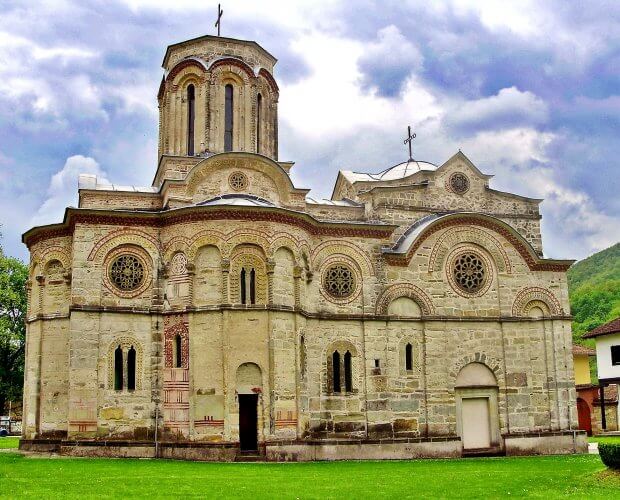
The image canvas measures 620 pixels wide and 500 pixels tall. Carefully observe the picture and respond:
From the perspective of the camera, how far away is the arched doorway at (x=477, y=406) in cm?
2323

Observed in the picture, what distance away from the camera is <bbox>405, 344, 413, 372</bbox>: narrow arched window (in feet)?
75.4

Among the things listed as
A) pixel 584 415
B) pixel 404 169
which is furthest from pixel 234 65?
pixel 584 415

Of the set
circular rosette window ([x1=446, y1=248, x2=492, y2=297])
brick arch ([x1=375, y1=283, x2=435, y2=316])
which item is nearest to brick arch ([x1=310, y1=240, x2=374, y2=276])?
brick arch ([x1=375, y1=283, x2=435, y2=316])

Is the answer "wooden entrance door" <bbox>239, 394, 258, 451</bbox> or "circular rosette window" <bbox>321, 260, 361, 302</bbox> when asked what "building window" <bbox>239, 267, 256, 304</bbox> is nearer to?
"wooden entrance door" <bbox>239, 394, 258, 451</bbox>

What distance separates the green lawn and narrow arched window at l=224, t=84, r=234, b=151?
1040 cm

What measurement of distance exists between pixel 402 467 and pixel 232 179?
9.37 metres

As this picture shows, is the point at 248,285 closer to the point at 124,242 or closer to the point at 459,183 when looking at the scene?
the point at 124,242

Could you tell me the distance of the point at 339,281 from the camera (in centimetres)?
2289

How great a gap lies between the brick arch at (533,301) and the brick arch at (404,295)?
304 centimetres

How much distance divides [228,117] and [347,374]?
911 centimetres

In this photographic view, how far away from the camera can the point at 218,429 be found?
1962 centimetres

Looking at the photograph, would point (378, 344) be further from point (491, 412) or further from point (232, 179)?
point (232, 179)

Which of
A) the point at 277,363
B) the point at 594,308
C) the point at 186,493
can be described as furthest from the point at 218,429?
the point at 594,308

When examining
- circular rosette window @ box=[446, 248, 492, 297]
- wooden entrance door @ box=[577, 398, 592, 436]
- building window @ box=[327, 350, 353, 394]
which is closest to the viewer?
building window @ box=[327, 350, 353, 394]
